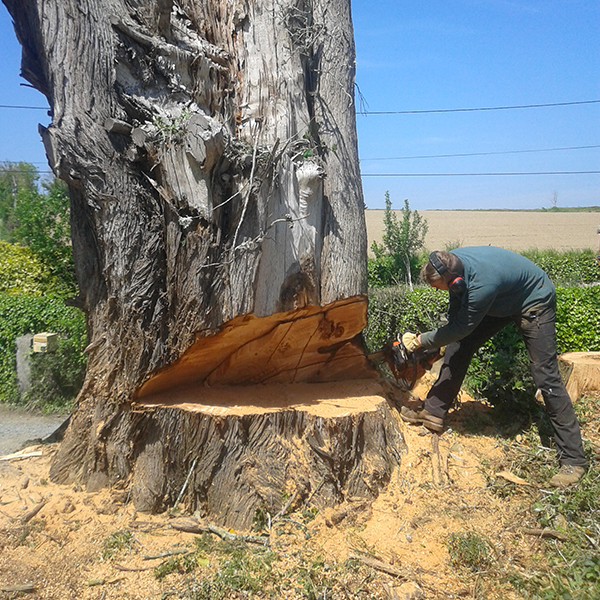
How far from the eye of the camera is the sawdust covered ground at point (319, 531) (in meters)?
2.51

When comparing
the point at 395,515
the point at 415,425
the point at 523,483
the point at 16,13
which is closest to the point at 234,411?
the point at 395,515

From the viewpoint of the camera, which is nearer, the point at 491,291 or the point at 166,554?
the point at 166,554

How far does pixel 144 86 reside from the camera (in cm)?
293

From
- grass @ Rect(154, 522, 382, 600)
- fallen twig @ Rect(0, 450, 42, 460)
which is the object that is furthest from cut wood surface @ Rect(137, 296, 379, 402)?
fallen twig @ Rect(0, 450, 42, 460)

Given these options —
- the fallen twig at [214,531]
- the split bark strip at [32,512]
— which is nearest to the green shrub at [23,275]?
the split bark strip at [32,512]

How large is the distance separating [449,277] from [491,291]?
303mm

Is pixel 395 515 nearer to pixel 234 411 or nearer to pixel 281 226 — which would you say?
pixel 234 411

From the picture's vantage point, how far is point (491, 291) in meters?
3.30

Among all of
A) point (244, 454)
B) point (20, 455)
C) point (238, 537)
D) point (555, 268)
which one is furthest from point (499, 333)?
point (555, 268)

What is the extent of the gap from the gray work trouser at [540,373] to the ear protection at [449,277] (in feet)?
1.97

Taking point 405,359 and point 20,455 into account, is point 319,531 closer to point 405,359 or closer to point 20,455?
point 405,359

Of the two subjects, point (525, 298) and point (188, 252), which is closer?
point (188, 252)

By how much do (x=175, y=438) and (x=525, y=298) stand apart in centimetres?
266

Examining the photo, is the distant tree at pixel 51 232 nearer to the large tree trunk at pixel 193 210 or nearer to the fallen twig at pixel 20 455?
the fallen twig at pixel 20 455
